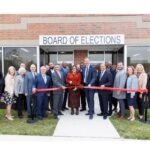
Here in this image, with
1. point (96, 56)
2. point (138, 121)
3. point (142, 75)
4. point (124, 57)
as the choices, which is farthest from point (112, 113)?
point (96, 56)

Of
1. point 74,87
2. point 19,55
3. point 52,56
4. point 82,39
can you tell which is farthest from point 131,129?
point 52,56

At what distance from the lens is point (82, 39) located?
49.2 ft

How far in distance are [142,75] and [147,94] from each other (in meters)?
0.63

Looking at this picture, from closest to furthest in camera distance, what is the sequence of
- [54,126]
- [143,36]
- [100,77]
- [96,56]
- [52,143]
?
[52,143] → [54,126] → [100,77] → [143,36] → [96,56]

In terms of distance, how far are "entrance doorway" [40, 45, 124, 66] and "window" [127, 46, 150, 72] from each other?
1144 millimetres

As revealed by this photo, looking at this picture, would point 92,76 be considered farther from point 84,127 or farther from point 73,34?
point 73,34

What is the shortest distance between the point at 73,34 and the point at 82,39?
0.60m

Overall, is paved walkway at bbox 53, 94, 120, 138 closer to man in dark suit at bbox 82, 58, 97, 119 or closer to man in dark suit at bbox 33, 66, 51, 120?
man in dark suit at bbox 82, 58, 97, 119

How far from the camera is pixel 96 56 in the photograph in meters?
17.6

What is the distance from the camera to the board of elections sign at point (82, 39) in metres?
14.9

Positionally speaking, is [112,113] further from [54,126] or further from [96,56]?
[96,56]

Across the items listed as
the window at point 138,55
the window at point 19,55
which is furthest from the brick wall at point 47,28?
the window at point 138,55

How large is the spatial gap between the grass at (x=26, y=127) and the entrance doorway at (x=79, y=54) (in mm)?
7996

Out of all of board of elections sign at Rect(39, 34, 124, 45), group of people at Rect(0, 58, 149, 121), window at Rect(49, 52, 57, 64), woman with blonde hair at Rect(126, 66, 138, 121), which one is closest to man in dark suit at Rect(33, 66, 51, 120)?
group of people at Rect(0, 58, 149, 121)
